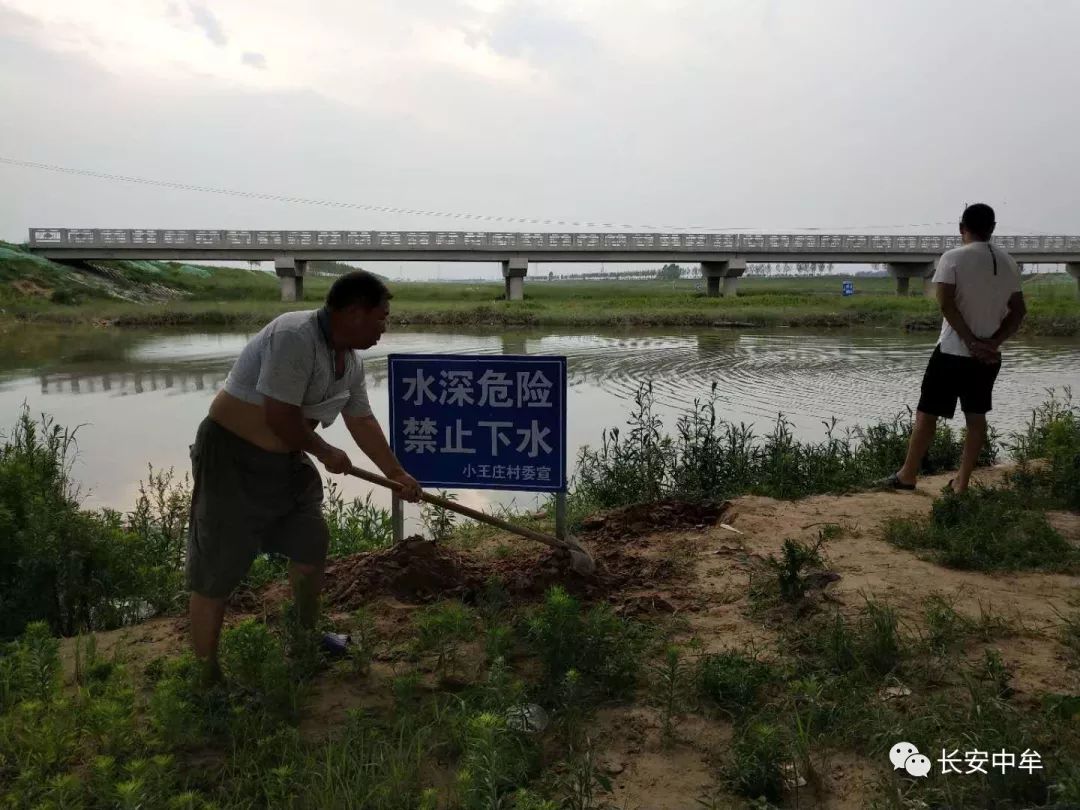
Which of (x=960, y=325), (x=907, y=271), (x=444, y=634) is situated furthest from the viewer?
(x=907, y=271)

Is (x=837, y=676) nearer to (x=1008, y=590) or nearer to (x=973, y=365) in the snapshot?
(x=1008, y=590)

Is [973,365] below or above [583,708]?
above

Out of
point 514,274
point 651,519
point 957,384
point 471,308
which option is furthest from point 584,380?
point 514,274

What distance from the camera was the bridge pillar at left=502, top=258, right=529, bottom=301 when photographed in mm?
40094

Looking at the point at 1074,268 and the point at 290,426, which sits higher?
the point at 1074,268

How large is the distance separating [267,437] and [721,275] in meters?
42.9

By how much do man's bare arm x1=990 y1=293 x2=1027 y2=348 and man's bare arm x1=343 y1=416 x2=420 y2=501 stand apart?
11.6 ft

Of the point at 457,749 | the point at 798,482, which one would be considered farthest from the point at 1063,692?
the point at 798,482

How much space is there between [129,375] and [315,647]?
13.2m

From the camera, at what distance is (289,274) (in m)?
40.1

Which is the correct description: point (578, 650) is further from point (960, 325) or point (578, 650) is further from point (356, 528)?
point (960, 325)

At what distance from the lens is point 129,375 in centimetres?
1418

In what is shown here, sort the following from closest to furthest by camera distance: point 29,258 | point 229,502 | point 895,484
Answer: point 229,502
point 895,484
point 29,258
